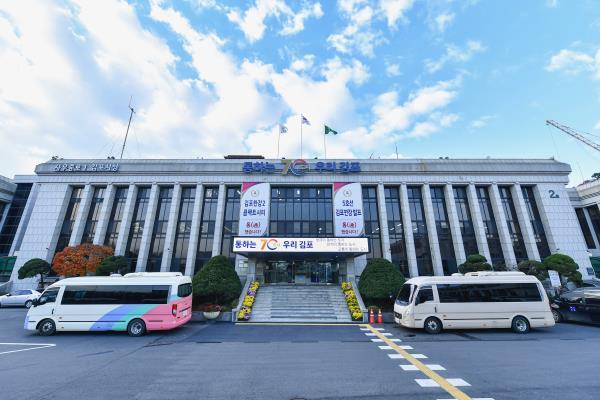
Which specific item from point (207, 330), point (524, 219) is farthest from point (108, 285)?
point (524, 219)

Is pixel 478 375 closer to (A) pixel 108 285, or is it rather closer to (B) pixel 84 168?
(A) pixel 108 285

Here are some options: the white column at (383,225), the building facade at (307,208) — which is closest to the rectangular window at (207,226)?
the building facade at (307,208)

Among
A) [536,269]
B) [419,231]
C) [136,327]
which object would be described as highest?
[419,231]

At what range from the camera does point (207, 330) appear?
1611 cm

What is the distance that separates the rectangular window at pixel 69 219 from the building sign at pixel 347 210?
36782 millimetres

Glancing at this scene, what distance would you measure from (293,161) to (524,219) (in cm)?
3228

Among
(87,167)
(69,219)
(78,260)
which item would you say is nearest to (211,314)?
(78,260)

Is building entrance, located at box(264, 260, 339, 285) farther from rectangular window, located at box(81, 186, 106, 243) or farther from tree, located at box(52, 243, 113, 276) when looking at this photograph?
rectangular window, located at box(81, 186, 106, 243)

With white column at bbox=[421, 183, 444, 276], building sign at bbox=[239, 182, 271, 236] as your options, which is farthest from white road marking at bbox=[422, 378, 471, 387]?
white column at bbox=[421, 183, 444, 276]

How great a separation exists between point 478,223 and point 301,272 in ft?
81.1

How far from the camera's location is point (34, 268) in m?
27.8

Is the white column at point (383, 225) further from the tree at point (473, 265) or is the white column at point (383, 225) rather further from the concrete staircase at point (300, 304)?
the concrete staircase at point (300, 304)

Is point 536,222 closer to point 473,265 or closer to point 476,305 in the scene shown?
point 473,265

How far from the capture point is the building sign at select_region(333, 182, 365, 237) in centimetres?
2908
